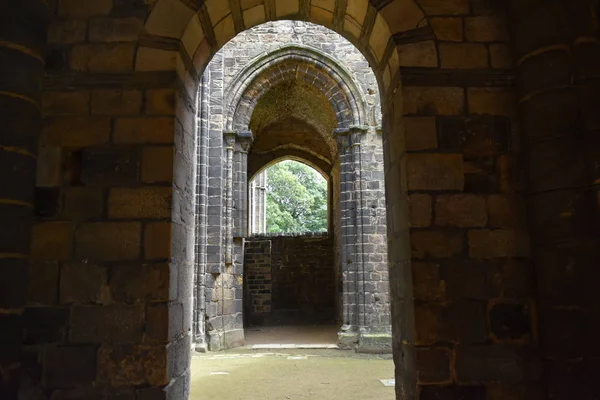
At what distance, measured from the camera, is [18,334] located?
2.60 metres

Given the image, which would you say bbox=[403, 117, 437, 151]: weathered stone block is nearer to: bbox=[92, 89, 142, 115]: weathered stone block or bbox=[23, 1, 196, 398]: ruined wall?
bbox=[23, 1, 196, 398]: ruined wall

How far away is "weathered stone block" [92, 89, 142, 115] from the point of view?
291 cm

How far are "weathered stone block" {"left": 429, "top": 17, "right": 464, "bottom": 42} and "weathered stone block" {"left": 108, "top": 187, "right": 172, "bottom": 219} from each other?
2010 millimetres

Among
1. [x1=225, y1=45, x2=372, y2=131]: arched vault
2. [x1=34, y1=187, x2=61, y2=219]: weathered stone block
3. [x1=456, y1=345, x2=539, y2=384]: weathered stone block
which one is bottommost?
[x1=456, y1=345, x2=539, y2=384]: weathered stone block

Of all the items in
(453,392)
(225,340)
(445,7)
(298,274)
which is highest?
(445,7)

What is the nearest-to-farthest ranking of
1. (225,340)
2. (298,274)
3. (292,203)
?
(225,340) → (298,274) → (292,203)

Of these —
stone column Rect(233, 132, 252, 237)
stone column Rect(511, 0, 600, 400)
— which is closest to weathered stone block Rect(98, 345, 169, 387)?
stone column Rect(511, 0, 600, 400)

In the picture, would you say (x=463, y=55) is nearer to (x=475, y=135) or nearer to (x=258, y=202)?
(x=475, y=135)

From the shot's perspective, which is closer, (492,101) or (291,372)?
(492,101)

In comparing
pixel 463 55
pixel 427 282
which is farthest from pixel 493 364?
pixel 463 55

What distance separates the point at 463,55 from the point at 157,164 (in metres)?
2.09

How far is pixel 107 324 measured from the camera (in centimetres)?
270

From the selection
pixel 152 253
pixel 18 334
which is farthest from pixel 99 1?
pixel 18 334

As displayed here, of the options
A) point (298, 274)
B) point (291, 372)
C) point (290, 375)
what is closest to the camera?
point (290, 375)
